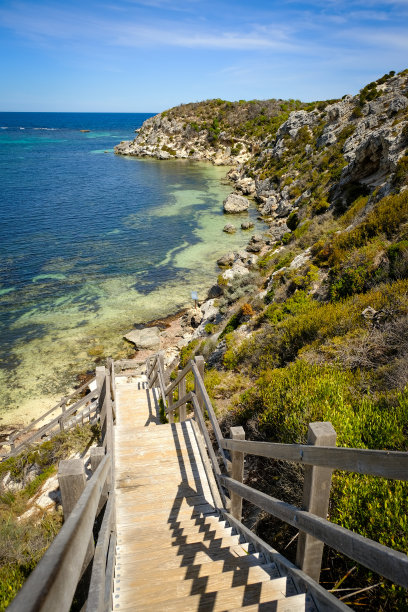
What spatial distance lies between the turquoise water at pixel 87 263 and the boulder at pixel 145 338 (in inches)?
23.3

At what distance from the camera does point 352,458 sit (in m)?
1.82

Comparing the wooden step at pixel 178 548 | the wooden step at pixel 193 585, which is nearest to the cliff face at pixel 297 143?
the wooden step at pixel 178 548

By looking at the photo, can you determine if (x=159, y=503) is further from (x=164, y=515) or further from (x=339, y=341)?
(x=339, y=341)

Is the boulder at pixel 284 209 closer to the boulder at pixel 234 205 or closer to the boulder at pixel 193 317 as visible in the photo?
the boulder at pixel 234 205

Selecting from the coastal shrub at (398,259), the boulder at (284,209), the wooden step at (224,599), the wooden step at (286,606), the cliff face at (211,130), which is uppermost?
the cliff face at (211,130)

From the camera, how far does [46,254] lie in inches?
1163

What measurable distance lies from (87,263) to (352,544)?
2881cm

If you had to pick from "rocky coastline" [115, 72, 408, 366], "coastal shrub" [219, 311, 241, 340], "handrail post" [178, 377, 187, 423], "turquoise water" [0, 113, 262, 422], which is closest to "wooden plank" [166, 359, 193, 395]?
"handrail post" [178, 377, 187, 423]

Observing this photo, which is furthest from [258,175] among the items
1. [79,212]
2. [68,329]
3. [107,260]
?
[68,329]

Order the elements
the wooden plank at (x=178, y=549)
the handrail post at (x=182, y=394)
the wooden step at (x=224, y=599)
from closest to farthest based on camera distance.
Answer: the wooden step at (x=224, y=599)
the wooden plank at (x=178, y=549)
the handrail post at (x=182, y=394)

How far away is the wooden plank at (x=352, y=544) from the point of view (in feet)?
4.71

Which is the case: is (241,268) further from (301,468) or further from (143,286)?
(301,468)

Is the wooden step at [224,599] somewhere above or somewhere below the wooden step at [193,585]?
above

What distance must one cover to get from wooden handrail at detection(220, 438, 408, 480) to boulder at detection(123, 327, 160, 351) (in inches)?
642
